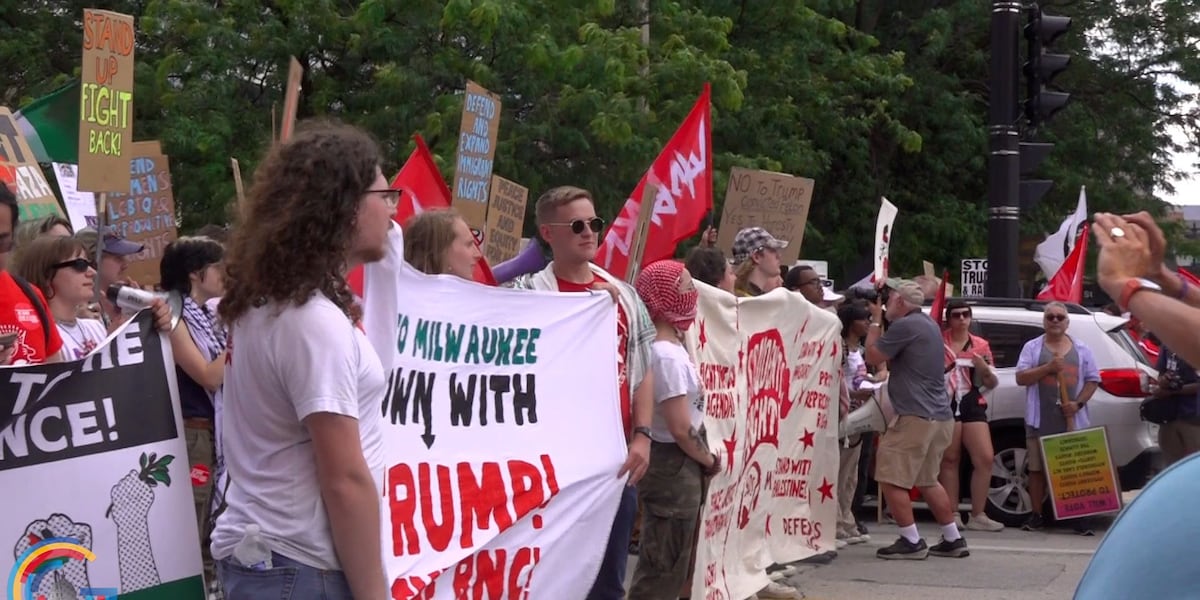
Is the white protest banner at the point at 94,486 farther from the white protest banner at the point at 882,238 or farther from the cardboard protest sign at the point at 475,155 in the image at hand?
the white protest banner at the point at 882,238

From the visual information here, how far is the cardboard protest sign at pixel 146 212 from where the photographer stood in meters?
9.16

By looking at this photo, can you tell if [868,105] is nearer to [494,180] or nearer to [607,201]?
[607,201]

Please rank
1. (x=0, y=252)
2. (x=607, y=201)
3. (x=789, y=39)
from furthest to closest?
(x=789, y=39) → (x=607, y=201) → (x=0, y=252)

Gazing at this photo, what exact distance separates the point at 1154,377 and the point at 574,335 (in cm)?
766

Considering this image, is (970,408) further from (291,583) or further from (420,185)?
(291,583)

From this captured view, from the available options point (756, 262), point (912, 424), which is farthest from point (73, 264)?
point (912, 424)

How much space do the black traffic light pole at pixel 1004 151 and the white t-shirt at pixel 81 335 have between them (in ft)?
30.8

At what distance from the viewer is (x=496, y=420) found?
18.2 feet

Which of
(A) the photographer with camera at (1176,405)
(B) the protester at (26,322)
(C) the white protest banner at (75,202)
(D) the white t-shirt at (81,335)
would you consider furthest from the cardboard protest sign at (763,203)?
(B) the protester at (26,322)

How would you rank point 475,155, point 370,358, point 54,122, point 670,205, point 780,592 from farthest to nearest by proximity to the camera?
point 54,122, point 475,155, point 780,592, point 670,205, point 370,358

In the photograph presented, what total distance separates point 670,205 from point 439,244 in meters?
3.12

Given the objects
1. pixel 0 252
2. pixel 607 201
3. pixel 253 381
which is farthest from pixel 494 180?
pixel 607 201

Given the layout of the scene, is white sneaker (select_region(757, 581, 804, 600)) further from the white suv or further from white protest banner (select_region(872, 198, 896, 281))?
white protest banner (select_region(872, 198, 896, 281))

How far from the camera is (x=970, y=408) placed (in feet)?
40.9
